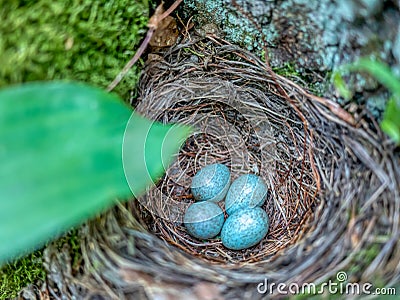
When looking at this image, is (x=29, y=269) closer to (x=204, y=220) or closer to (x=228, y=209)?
(x=204, y=220)

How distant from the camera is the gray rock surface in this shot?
1.17m

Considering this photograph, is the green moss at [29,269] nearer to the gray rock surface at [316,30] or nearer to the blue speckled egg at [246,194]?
the blue speckled egg at [246,194]

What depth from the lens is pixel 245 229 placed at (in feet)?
4.83

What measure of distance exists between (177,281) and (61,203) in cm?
33

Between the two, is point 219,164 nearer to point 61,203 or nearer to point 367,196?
point 367,196

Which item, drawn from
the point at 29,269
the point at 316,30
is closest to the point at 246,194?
the point at 316,30

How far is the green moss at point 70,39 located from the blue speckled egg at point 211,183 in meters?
0.47

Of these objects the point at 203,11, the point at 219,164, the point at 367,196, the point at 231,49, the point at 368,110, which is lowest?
the point at 367,196

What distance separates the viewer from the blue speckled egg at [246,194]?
5.22 ft

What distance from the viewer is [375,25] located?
1179 mm

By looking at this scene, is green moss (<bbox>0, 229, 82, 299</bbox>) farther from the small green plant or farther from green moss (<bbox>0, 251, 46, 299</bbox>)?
the small green plant

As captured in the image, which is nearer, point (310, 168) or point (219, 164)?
point (310, 168)

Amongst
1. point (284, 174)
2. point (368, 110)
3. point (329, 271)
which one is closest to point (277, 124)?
point (284, 174)

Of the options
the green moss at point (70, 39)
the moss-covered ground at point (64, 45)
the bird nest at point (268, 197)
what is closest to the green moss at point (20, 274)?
the moss-covered ground at point (64, 45)
